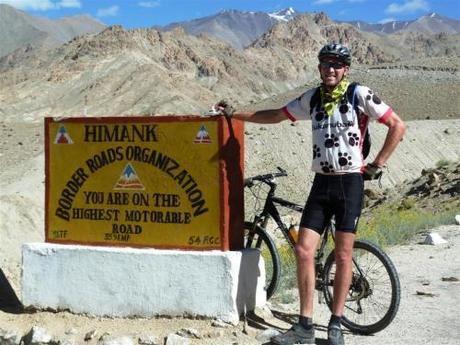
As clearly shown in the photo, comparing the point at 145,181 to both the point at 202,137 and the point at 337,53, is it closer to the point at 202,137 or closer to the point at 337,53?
the point at 202,137

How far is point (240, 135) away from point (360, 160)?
1.29 m

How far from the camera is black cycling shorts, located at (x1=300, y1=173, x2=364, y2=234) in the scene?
5.21 metres

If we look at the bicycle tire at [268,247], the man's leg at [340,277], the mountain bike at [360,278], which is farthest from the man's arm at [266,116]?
the bicycle tire at [268,247]

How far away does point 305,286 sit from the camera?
532 cm

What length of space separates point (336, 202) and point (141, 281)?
1.86 m

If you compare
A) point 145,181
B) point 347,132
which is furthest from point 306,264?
point 145,181

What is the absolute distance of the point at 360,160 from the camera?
17.1 ft

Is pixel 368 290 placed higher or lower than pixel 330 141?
lower

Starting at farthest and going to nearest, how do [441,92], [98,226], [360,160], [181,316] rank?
[441,92]
[98,226]
[181,316]
[360,160]

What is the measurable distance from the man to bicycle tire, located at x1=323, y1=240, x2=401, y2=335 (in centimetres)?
54

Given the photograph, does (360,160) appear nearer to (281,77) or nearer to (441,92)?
(441,92)

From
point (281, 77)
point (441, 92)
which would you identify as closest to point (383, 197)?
point (441, 92)

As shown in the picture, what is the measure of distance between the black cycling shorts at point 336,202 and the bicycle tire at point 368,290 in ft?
2.08

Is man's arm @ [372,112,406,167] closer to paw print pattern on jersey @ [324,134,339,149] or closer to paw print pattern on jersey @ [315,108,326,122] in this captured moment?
paw print pattern on jersey @ [324,134,339,149]
